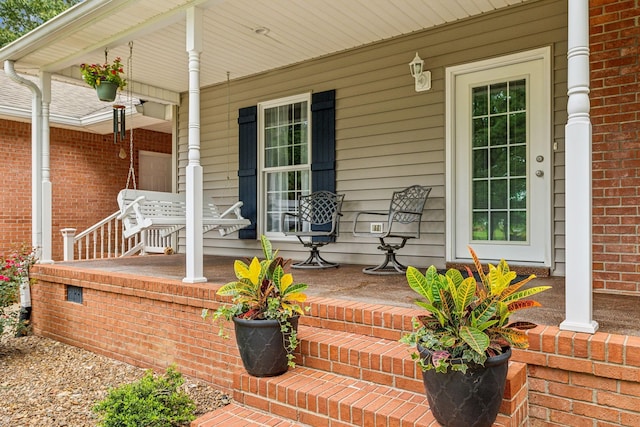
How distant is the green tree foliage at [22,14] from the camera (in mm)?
13234

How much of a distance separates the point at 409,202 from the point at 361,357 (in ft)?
7.76

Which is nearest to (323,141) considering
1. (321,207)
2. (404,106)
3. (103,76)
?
(321,207)

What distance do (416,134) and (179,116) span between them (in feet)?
12.5

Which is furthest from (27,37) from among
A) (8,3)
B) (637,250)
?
(8,3)

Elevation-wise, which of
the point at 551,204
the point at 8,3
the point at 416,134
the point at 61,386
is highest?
the point at 8,3

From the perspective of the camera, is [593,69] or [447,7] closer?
[593,69]

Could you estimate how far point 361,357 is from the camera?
228 centimetres

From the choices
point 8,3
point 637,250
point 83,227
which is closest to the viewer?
point 637,250

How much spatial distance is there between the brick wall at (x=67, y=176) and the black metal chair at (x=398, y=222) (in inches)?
234

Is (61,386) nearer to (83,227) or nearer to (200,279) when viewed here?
(200,279)

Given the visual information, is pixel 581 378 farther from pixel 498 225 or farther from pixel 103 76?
pixel 103 76

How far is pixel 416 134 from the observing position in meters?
4.47

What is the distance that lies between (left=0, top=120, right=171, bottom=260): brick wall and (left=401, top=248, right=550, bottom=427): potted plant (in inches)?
307

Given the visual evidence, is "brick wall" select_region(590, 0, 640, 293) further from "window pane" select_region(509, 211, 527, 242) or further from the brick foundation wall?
the brick foundation wall
